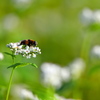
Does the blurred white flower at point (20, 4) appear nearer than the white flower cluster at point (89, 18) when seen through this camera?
No

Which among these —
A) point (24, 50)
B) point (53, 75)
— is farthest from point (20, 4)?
point (24, 50)

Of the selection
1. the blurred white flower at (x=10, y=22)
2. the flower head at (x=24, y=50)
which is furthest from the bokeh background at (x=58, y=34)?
the flower head at (x=24, y=50)

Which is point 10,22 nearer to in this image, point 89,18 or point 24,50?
point 89,18

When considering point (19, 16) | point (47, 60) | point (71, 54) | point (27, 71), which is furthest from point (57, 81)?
point (19, 16)

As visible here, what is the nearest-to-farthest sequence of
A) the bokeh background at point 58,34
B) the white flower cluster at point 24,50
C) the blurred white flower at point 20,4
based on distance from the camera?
1. the white flower cluster at point 24,50
2. the bokeh background at point 58,34
3. the blurred white flower at point 20,4

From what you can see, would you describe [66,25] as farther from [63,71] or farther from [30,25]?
[63,71]

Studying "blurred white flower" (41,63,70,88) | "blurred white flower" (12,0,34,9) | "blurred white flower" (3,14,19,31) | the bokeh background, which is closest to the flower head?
"blurred white flower" (41,63,70,88)

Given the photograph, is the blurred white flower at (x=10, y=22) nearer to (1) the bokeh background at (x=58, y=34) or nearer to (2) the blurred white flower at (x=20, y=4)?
(1) the bokeh background at (x=58, y=34)
